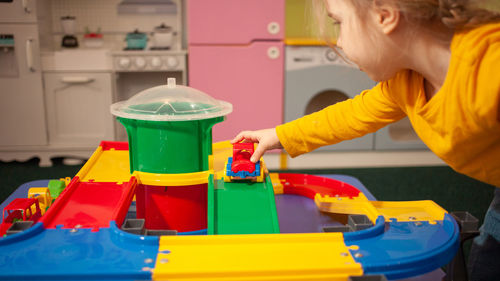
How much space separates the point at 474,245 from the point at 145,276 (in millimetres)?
687

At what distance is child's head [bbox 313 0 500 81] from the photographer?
591 millimetres

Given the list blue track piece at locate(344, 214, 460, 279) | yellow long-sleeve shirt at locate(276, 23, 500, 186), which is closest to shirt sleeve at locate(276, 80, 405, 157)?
yellow long-sleeve shirt at locate(276, 23, 500, 186)

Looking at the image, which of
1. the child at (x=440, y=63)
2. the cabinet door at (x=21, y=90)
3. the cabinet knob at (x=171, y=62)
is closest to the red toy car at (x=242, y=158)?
the child at (x=440, y=63)

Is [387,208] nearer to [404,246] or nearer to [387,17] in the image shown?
[404,246]

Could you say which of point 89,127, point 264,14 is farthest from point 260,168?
point 89,127

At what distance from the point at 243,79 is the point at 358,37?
5.54 feet

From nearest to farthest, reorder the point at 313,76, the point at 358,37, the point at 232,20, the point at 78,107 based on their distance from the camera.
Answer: the point at 358,37 < the point at 232,20 < the point at 313,76 < the point at 78,107

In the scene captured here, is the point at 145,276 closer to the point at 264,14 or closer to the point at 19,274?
the point at 19,274

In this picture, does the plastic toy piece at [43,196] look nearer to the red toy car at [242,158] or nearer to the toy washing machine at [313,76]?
the red toy car at [242,158]

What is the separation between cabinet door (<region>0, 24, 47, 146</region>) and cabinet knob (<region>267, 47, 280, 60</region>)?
48.3 inches

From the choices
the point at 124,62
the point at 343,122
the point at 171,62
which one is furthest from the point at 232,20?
the point at 343,122

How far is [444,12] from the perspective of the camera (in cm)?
59

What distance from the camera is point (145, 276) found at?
1.88ft

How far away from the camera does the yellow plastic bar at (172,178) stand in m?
0.91
